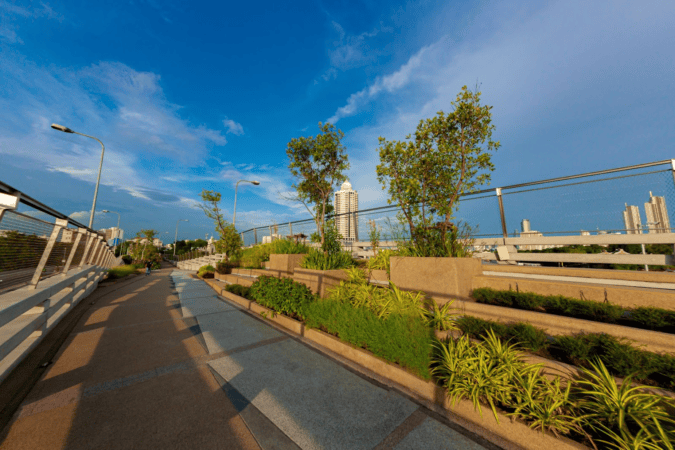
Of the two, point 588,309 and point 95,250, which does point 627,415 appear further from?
point 95,250

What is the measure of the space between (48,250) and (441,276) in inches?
276

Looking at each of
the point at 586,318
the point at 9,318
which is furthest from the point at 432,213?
the point at 9,318

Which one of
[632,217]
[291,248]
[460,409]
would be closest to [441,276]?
[460,409]

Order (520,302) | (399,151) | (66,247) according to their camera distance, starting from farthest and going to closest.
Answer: (399,151) < (66,247) < (520,302)

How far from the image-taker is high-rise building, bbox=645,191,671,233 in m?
4.29

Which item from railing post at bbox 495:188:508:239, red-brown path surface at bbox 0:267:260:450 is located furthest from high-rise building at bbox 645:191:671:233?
red-brown path surface at bbox 0:267:260:450

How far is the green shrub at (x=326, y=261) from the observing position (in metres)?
6.59

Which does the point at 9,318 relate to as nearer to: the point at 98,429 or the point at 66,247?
the point at 98,429

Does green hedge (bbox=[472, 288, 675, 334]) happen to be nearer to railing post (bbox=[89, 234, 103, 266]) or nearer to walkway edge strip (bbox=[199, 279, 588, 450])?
walkway edge strip (bbox=[199, 279, 588, 450])

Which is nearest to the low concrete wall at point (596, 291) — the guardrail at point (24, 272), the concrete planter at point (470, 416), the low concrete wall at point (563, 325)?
the low concrete wall at point (563, 325)

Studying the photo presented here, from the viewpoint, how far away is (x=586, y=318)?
281cm

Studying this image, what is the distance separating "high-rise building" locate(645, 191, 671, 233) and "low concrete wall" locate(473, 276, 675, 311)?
7.91ft

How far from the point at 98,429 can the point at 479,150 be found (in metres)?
7.75

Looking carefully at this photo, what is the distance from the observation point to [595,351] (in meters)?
2.32
